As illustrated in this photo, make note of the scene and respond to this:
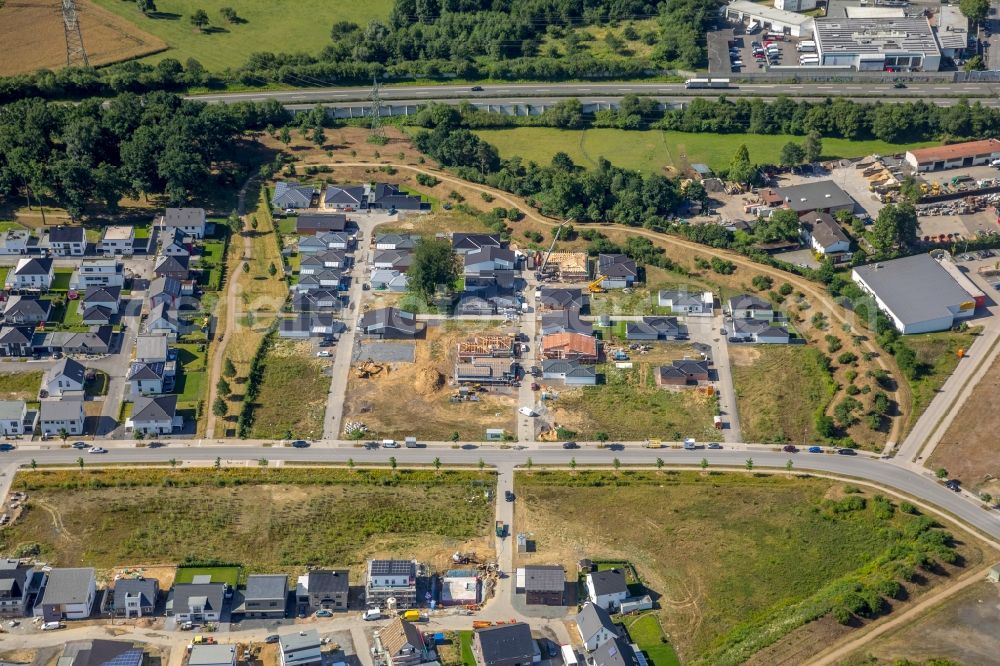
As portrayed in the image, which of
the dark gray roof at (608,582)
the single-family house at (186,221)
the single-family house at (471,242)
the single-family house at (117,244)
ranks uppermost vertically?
the single-family house at (186,221)

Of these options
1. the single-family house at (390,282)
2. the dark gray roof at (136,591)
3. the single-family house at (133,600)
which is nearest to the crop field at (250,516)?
the dark gray roof at (136,591)

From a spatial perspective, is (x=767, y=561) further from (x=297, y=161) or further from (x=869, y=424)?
(x=297, y=161)

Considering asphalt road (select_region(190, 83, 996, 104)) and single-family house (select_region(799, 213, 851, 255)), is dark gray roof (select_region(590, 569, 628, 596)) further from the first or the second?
asphalt road (select_region(190, 83, 996, 104))

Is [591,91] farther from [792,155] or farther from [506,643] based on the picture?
[506,643]

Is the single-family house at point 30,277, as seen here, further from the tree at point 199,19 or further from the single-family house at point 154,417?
the tree at point 199,19

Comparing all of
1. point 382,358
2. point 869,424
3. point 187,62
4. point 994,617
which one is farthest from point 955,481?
point 187,62
